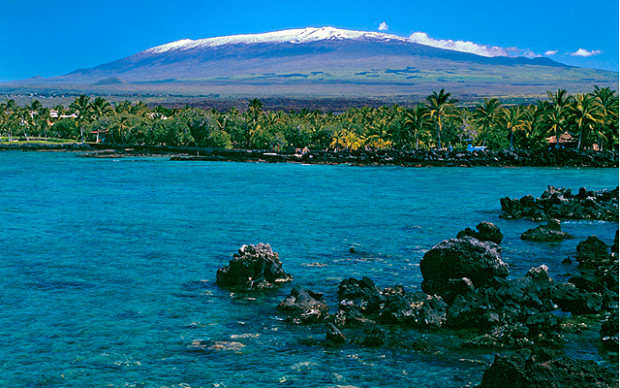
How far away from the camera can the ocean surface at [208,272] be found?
22.8 metres

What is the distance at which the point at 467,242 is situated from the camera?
32.0 m

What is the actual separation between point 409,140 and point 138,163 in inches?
2539

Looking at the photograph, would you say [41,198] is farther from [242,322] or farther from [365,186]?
[242,322]

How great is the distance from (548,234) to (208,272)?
76.2ft

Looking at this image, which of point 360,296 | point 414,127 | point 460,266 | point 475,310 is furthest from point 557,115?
point 475,310

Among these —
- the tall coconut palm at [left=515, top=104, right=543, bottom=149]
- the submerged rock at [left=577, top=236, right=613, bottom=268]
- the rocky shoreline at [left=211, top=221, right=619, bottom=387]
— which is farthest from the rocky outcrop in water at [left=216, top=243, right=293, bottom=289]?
the tall coconut palm at [left=515, top=104, right=543, bottom=149]

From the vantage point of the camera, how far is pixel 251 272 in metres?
34.3

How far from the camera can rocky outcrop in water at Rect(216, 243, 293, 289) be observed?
33.8 metres

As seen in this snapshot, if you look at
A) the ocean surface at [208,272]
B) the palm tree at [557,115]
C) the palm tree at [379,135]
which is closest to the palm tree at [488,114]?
the palm tree at [557,115]

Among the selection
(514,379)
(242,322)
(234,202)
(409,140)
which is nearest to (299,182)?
(234,202)

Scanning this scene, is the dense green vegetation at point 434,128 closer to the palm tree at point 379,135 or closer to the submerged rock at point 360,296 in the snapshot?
the palm tree at point 379,135

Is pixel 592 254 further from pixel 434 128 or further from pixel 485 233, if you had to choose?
pixel 434 128

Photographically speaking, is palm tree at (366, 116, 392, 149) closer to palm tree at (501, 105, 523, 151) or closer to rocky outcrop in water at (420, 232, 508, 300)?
palm tree at (501, 105, 523, 151)

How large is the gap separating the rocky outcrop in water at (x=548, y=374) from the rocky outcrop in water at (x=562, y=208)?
136 ft
